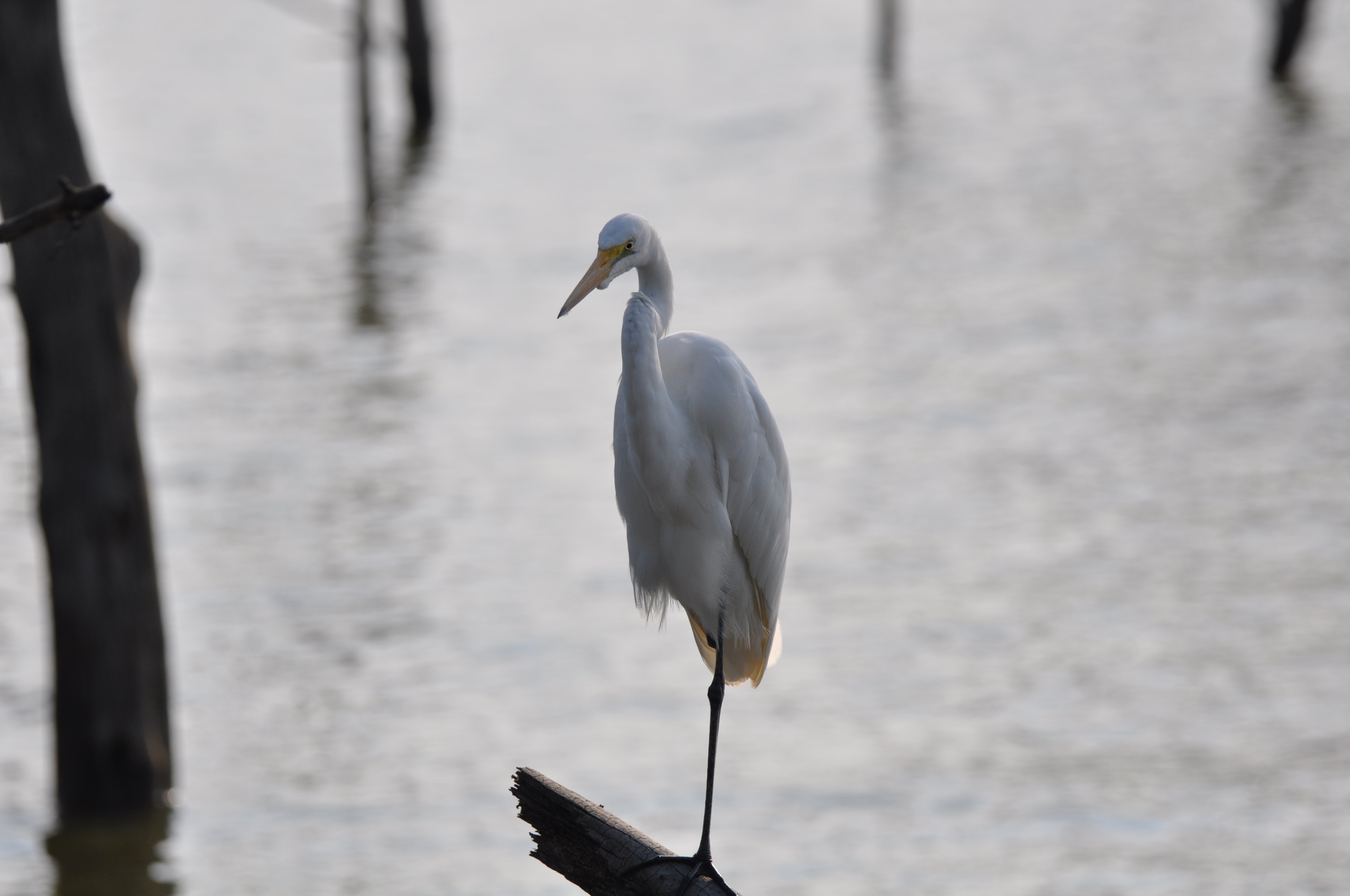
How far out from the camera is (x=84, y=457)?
21.4ft

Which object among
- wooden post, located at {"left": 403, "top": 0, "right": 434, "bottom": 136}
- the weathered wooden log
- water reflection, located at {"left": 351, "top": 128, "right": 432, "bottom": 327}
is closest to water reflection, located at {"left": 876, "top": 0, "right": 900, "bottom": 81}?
wooden post, located at {"left": 403, "top": 0, "right": 434, "bottom": 136}

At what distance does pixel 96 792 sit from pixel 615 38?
20.9m

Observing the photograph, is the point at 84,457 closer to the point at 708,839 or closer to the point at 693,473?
the point at 693,473

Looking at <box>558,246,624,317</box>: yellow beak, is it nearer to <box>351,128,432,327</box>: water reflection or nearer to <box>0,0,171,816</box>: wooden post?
<box>0,0,171,816</box>: wooden post

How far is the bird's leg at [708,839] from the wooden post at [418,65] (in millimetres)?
16249

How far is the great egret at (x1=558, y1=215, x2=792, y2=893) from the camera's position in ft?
11.4

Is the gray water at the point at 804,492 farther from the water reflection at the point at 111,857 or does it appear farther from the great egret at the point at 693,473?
the great egret at the point at 693,473

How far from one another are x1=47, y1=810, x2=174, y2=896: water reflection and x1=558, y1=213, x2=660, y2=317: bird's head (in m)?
4.22

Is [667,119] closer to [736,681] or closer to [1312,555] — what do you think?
[1312,555]

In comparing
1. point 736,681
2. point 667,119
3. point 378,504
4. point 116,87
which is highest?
point 116,87

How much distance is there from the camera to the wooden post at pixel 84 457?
617cm

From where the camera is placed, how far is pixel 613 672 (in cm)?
824

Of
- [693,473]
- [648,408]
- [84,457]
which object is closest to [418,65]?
[84,457]

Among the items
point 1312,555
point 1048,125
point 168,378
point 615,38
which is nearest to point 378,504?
point 168,378
